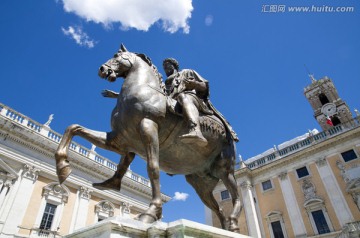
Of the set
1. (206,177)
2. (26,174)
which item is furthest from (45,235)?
(206,177)

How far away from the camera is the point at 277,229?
24.0m

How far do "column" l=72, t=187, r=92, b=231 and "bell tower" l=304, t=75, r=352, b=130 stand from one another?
100 feet

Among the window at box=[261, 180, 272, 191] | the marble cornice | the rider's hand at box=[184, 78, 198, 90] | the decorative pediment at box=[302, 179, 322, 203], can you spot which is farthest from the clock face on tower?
the rider's hand at box=[184, 78, 198, 90]

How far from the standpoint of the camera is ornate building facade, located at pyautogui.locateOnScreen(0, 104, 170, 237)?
15.3 m

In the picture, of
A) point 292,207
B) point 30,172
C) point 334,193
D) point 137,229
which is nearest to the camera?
point 137,229

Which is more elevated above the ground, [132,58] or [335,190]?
[335,190]

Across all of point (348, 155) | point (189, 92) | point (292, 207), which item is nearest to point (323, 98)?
point (348, 155)

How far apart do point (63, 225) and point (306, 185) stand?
21.5 meters

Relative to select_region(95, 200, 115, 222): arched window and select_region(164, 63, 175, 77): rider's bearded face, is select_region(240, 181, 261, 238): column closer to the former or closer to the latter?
select_region(95, 200, 115, 222): arched window

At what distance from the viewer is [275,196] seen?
25453 millimetres

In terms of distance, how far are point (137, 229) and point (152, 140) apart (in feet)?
3.09

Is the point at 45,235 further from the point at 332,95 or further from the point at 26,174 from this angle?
the point at 332,95

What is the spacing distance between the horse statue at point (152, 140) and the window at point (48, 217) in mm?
16745

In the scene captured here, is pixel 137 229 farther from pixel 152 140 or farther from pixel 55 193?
pixel 55 193
